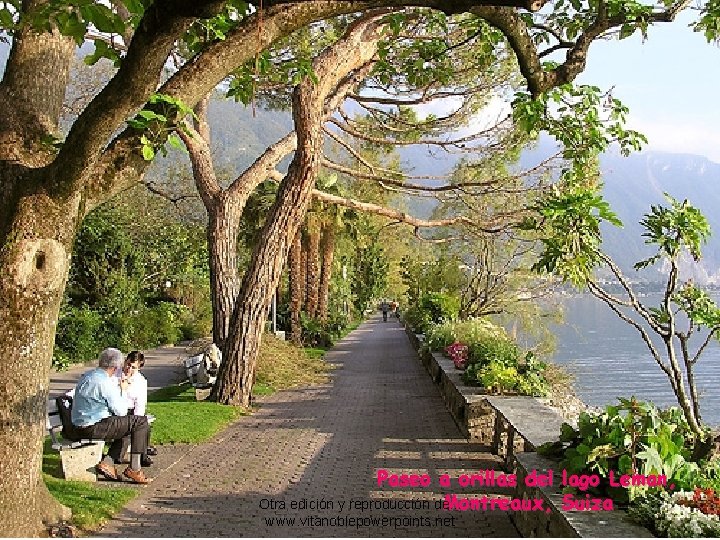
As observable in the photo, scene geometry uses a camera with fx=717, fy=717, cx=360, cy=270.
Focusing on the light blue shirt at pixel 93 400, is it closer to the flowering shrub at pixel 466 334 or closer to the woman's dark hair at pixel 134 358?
the woman's dark hair at pixel 134 358

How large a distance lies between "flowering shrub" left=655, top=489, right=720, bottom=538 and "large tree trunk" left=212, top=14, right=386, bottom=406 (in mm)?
8872

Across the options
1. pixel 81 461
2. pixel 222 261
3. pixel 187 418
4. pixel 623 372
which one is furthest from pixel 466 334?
pixel 623 372

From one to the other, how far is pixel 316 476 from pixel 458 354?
5.71m

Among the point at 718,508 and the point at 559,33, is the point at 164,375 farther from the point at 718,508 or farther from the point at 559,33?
the point at 718,508

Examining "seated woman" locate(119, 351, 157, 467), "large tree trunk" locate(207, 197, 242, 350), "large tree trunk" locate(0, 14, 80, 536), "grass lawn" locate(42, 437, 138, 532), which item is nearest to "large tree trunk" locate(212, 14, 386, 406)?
"large tree trunk" locate(207, 197, 242, 350)

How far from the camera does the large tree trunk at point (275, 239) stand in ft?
38.8

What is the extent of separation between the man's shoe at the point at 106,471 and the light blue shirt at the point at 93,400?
1.36 feet

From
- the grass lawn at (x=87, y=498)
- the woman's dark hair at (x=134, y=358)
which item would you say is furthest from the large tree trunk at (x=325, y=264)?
the grass lawn at (x=87, y=498)

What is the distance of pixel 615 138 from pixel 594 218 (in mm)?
1728

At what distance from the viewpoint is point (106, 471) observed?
22.8ft

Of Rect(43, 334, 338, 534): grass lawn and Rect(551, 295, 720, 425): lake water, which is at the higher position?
Rect(43, 334, 338, 534): grass lawn

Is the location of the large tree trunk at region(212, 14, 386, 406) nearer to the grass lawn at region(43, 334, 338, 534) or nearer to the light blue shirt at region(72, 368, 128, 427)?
the grass lawn at region(43, 334, 338, 534)

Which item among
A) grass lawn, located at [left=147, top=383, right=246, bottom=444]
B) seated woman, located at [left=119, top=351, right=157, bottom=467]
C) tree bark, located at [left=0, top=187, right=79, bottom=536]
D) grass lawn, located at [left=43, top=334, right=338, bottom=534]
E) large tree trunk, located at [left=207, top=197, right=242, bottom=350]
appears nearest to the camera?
tree bark, located at [left=0, top=187, right=79, bottom=536]

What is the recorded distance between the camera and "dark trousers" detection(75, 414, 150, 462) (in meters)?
7.01
